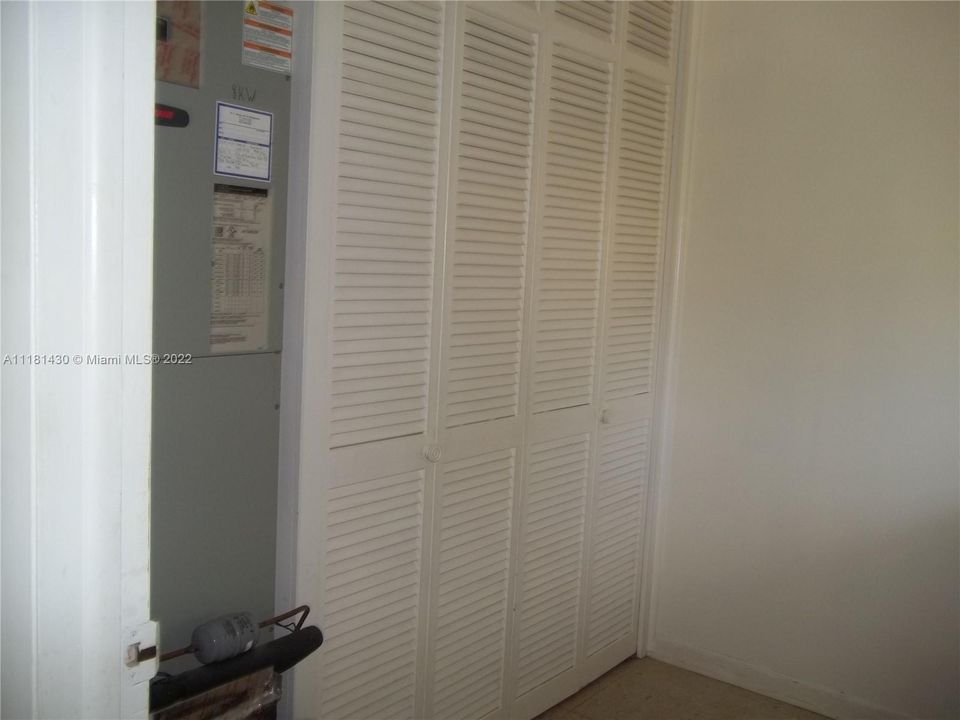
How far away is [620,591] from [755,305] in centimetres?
109

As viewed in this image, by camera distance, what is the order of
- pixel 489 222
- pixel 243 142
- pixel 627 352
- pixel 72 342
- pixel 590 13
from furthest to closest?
1. pixel 627 352
2. pixel 590 13
3. pixel 489 222
4. pixel 243 142
5. pixel 72 342

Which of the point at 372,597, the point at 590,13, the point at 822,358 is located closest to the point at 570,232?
the point at 590,13

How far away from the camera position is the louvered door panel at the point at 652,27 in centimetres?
247

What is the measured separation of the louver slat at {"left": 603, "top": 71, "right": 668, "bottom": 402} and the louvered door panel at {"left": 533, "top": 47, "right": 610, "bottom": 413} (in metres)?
0.11

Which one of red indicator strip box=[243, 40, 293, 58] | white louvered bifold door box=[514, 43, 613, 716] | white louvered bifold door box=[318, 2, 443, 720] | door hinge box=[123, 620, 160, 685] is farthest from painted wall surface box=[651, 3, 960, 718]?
door hinge box=[123, 620, 160, 685]

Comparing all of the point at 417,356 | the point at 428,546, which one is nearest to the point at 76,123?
the point at 417,356

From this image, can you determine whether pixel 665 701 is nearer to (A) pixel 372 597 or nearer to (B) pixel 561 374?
(B) pixel 561 374

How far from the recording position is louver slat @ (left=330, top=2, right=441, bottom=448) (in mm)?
1669

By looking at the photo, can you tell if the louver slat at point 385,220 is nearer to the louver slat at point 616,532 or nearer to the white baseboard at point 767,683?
the louver slat at point 616,532

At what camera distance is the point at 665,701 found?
8.48 ft

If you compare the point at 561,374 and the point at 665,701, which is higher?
the point at 561,374

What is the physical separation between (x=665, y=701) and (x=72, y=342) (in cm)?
250

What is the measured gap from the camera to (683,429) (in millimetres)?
2814

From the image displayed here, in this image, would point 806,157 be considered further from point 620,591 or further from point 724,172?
point 620,591
